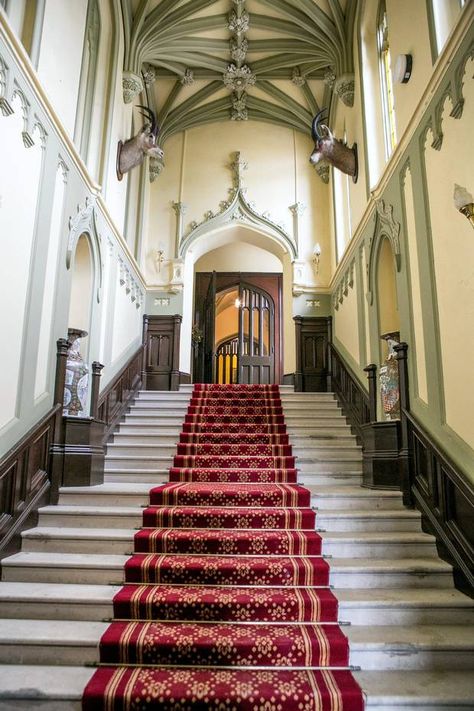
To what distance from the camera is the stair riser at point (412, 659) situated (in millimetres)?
2611

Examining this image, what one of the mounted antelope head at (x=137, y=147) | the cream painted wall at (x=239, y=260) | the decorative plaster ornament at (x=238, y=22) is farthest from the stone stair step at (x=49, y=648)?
the cream painted wall at (x=239, y=260)

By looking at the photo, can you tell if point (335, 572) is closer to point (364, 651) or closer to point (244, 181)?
point (364, 651)

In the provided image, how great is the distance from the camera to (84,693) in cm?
235

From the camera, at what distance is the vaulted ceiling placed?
702 centimetres

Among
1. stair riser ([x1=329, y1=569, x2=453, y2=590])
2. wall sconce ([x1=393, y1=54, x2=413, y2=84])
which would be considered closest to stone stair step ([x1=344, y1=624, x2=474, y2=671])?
stair riser ([x1=329, y1=569, x2=453, y2=590])

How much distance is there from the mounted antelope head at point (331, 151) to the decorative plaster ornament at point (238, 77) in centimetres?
254

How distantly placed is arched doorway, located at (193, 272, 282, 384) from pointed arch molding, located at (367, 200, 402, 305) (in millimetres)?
3552

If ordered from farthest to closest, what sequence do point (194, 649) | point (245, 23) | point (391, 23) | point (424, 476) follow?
point (245, 23) → point (391, 23) → point (424, 476) → point (194, 649)

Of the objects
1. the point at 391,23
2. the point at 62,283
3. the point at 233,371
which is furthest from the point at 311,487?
the point at 233,371

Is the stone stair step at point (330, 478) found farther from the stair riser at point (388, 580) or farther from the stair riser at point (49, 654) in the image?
the stair riser at point (49, 654)

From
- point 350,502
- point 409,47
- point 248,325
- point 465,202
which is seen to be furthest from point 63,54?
point 248,325

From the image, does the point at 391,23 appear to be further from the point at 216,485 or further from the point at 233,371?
the point at 233,371

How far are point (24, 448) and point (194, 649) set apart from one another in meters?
1.91

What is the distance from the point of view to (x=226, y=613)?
289cm
